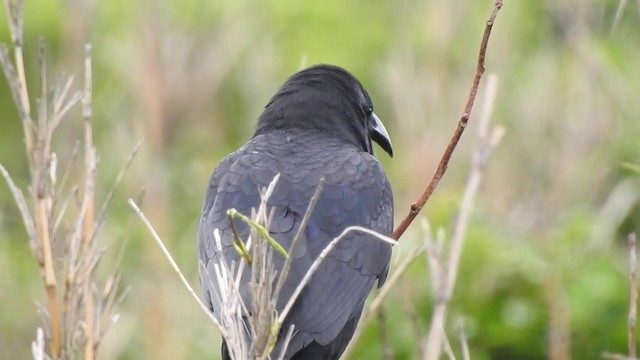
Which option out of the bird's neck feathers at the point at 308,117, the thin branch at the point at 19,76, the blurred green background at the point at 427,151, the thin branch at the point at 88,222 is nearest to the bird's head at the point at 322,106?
the bird's neck feathers at the point at 308,117

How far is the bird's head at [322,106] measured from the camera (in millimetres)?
3980

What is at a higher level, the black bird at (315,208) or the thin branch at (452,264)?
the thin branch at (452,264)

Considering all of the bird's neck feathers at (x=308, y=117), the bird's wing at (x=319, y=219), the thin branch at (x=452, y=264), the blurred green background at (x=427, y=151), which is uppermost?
the thin branch at (x=452, y=264)

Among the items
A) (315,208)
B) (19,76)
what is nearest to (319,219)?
(315,208)

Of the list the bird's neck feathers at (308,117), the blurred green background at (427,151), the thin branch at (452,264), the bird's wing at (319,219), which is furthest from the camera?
the blurred green background at (427,151)

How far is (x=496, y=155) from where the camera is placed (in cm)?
696

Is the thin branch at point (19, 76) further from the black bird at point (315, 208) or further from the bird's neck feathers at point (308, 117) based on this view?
the bird's neck feathers at point (308, 117)

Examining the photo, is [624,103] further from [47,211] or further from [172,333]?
[47,211]

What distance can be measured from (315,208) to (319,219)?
0.03 m

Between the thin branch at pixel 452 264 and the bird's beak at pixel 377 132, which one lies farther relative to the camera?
the bird's beak at pixel 377 132

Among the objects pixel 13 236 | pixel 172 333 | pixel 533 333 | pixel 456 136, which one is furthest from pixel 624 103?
pixel 456 136

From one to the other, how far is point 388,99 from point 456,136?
→ 4.87 meters

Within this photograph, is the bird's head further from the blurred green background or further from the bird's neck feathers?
the blurred green background

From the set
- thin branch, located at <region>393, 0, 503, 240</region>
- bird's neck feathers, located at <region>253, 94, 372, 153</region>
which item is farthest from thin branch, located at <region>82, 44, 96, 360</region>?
bird's neck feathers, located at <region>253, 94, 372, 153</region>
